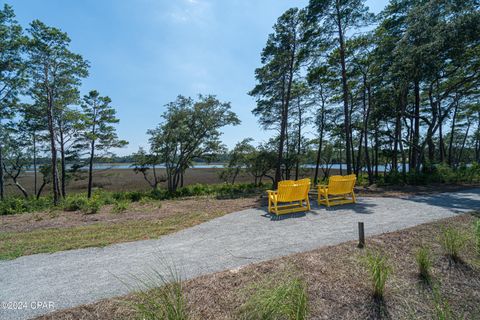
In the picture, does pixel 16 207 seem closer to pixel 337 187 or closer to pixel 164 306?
pixel 164 306

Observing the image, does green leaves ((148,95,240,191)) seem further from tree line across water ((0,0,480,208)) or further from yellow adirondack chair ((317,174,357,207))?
yellow adirondack chair ((317,174,357,207))

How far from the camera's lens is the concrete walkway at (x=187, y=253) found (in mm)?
2426

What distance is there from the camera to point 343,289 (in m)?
2.27

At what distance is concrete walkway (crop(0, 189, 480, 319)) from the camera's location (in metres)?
2.43

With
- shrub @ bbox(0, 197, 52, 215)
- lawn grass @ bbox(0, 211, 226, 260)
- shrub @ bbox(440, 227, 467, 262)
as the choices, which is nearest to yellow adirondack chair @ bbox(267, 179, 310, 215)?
lawn grass @ bbox(0, 211, 226, 260)

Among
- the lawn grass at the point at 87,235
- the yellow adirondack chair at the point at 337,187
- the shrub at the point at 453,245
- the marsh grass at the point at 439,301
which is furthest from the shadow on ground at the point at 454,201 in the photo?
the lawn grass at the point at 87,235

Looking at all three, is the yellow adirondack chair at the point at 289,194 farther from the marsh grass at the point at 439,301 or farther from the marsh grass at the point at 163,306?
the marsh grass at the point at 163,306

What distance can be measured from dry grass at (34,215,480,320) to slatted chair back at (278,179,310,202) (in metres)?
2.53

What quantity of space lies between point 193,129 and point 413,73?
1295 centimetres

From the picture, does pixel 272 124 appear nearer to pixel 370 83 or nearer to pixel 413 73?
pixel 370 83

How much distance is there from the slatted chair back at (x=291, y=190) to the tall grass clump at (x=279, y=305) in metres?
3.73

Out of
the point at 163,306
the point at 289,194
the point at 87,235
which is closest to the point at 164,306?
the point at 163,306

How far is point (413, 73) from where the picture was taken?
10.1 meters

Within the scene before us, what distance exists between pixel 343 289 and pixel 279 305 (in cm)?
97
